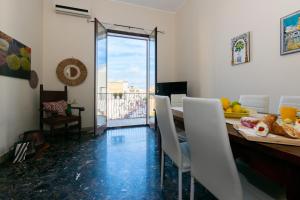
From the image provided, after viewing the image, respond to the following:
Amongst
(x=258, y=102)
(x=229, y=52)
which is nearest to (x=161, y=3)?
(x=229, y=52)

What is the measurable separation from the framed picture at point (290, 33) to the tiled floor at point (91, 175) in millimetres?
1862

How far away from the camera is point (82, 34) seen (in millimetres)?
3734

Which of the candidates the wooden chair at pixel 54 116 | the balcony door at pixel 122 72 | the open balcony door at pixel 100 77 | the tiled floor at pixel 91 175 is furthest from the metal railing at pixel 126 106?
the tiled floor at pixel 91 175

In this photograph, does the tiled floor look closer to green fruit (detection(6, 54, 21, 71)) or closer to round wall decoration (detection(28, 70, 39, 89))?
round wall decoration (detection(28, 70, 39, 89))

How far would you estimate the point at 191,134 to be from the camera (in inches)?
39.0

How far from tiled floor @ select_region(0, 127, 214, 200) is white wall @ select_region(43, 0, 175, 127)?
1.41m

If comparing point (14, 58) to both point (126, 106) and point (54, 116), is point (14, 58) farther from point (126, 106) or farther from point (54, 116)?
point (126, 106)

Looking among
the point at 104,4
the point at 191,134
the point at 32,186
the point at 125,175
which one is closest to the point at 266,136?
the point at 191,134

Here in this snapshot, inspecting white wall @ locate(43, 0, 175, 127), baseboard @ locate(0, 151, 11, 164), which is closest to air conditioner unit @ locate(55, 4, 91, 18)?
white wall @ locate(43, 0, 175, 127)

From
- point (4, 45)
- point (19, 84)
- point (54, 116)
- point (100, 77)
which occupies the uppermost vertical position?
point (4, 45)

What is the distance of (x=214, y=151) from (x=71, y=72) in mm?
3660

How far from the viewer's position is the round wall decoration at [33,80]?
117 inches

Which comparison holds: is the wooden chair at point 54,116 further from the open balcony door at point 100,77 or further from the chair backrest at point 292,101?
the chair backrest at point 292,101

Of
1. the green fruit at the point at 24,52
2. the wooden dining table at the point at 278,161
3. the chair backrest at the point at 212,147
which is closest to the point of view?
the wooden dining table at the point at 278,161
